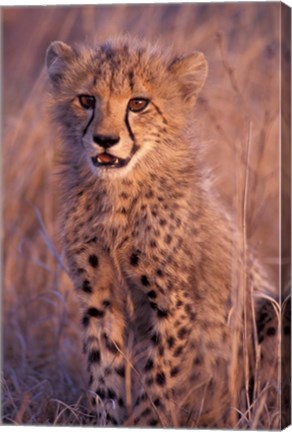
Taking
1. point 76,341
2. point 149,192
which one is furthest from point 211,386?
point 76,341

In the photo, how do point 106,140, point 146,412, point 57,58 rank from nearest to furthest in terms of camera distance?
1. point 106,140
2. point 146,412
3. point 57,58

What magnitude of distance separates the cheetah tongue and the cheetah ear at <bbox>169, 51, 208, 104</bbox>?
1.33 ft

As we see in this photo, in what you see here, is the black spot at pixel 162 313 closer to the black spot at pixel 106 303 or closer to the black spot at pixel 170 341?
the black spot at pixel 170 341

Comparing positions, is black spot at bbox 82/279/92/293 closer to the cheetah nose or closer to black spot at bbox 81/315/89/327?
black spot at bbox 81/315/89/327

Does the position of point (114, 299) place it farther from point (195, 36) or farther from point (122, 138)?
point (195, 36)

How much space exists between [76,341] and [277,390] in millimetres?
1430

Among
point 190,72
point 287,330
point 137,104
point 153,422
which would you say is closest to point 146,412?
point 153,422

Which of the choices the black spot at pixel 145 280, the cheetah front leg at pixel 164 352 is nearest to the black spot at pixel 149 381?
the cheetah front leg at pixel 164 352

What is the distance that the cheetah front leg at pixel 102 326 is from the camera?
3.99 m

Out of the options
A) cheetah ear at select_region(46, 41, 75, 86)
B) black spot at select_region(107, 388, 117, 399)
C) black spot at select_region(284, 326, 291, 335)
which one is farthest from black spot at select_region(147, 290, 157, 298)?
cheetah ear at select_region(46, 41, 75, 86)

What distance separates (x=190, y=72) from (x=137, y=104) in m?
0.27

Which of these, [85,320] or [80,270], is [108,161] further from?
[85,320]

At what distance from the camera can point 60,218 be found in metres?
4.18

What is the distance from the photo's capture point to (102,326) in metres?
4.02
